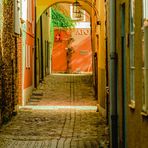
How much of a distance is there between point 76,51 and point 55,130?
3625 cm

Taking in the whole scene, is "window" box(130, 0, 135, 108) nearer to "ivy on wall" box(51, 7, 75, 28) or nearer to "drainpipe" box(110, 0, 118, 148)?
"drainpipe" box(110, 0, 118, 148)

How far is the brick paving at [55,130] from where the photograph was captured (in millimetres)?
13961

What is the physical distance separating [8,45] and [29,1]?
11.0m

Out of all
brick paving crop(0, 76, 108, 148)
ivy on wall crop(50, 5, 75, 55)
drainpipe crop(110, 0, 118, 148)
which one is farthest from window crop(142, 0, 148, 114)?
ivy on wall crop(50, 5, 75, 55)

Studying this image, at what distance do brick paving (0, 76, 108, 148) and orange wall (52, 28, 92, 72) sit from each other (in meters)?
29.1

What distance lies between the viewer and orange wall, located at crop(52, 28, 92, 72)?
173 feet

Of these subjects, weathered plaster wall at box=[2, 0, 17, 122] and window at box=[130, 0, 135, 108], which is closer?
window at box=[130, 0, 135, 108]

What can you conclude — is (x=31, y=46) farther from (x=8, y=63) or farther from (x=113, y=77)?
(x=113, y=77)

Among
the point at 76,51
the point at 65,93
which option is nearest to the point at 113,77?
the point at 65,93

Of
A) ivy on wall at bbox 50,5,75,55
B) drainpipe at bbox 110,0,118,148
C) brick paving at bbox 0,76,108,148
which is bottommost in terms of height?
brick paving at bbox 0,76,108,148

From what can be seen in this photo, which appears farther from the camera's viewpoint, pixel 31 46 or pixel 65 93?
pixel 65 93

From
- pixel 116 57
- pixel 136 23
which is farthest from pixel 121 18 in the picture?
pixel 136 23

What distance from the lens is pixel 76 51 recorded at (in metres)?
52.9

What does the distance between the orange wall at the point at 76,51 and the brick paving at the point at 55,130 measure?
95.5 ft
